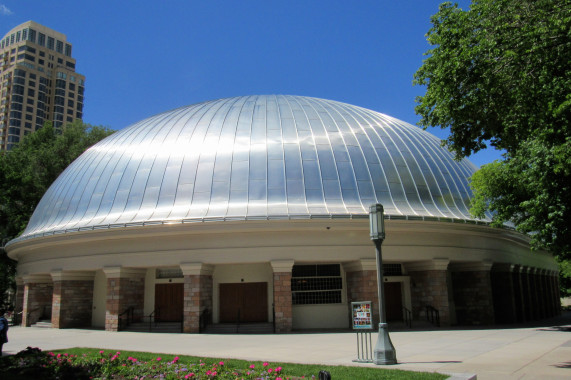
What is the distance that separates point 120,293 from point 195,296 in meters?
4.04

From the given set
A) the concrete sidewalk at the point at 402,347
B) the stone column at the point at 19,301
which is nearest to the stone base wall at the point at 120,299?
the concrete sidewalk at the point at 402,347

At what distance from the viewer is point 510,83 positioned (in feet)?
33.7

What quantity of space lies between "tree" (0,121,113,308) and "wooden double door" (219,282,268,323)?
873 inches

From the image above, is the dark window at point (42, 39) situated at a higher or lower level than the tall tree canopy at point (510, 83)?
higher

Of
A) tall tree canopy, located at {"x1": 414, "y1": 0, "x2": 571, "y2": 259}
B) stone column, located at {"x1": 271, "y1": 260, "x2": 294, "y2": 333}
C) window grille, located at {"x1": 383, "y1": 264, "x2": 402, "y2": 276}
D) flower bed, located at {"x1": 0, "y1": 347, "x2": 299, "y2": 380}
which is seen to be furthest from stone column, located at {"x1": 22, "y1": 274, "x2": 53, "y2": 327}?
tall tree canopy, located at {"x1": 414, "y1": 0, "x2": 571, "y2": 259}

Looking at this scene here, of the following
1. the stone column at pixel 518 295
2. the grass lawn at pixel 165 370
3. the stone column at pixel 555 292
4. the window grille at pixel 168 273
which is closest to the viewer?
the grass lawn at pixel 165 370

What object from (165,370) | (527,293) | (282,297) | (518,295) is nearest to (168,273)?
(282,297)

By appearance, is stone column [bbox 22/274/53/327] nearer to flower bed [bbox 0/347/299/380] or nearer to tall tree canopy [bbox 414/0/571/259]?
flower bed [bbox 0/347/299/380]

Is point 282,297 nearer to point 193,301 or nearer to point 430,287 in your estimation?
point 193,301

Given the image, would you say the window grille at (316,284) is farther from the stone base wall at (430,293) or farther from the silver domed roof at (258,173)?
the stone base wall at (430,293)

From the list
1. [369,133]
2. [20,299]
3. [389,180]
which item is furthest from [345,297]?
[20,299]

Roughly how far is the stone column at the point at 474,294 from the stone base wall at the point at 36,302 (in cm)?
Answer: 2287

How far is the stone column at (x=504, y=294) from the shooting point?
25.5 metres

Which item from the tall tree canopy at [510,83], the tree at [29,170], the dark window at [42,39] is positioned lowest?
the tall tree canopy at [510,83]
